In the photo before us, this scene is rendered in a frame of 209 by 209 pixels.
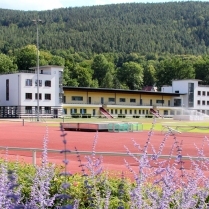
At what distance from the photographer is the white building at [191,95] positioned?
101125 mm

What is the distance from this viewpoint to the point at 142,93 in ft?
325

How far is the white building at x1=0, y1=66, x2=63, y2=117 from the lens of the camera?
7525cm

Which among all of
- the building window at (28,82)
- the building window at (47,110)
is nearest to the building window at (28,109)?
the building window at (47,110)

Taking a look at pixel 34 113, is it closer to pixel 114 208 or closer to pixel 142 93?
pixel 142 93

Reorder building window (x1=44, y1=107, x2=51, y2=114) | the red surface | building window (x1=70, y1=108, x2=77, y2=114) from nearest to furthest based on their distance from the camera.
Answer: the red surface < building window (x1=44, y1=107, x2=51, y2=114) < building window (x1=70, y1=108, x2=77, y2=114)

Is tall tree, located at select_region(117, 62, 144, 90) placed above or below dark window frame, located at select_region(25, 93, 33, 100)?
above

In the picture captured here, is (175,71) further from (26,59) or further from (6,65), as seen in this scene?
(6,65)

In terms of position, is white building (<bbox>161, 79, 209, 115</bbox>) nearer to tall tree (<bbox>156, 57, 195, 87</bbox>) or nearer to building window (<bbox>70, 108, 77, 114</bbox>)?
tall tree (<bbox>156, 57, 195, 87</bbox>)

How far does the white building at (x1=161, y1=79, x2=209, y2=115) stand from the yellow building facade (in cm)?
152

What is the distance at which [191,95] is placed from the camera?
333 ft

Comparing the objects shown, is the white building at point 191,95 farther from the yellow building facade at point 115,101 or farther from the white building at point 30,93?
the white building at point 30,93

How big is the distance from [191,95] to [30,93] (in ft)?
137

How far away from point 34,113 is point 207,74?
77.8m

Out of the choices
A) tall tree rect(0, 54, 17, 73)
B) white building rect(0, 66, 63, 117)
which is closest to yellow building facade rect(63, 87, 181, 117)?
white building rect(0, 66, 63, 117)
